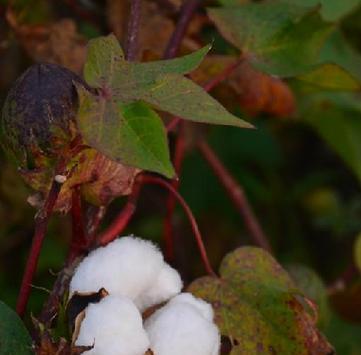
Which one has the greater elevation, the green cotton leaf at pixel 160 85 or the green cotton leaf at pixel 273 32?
the green cotton leaf at pixel 160 85

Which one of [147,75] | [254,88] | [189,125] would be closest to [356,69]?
[254,88]

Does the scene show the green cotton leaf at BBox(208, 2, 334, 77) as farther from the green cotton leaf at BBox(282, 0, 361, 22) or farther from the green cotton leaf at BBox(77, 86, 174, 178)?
the green cotton leaf at BBox(77, 86, 174, 178)

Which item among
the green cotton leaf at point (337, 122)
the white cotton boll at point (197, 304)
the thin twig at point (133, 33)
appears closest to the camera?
the white cotton boll at point (197, 304)

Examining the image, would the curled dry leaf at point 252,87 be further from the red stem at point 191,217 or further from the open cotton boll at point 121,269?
the open cotton boll at point 121,269

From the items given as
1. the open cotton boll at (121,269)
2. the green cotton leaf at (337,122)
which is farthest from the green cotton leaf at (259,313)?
the green cotton leaf at (337,122)

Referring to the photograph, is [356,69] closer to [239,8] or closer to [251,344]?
[239,8]

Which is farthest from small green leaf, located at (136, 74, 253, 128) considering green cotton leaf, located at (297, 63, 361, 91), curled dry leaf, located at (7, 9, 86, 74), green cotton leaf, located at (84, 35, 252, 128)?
curled dry leaf, located at (7, 9, 86, 74)

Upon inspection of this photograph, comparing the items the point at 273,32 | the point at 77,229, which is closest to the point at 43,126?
the point at 77,229
